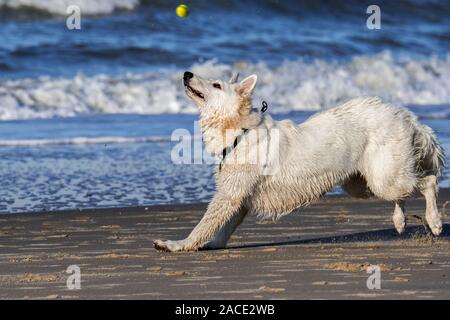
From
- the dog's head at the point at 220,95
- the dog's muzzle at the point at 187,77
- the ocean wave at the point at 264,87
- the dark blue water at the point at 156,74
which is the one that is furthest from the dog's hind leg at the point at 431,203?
the ocean wave at the point at 264,87

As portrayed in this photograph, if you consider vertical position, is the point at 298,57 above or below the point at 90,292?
above

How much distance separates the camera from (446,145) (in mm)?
15250

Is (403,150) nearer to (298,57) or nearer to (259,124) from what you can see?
(259,124)

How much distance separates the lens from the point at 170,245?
8594 mm

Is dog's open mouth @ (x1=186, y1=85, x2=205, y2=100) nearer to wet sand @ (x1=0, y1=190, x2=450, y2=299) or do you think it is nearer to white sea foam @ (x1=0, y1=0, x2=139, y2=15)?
wet sand @ (x1=0, y1=190, x2=450, y2=299)

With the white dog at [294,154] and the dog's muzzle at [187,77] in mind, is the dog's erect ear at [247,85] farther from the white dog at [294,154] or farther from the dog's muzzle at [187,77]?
the dog's muzzle at [187,77]

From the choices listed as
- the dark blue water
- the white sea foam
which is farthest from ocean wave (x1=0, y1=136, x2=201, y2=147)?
the white sea foam

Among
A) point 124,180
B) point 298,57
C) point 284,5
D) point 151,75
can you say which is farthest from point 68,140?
point 284,5

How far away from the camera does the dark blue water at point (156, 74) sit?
42.3 ft

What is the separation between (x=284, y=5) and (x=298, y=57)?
504 cm

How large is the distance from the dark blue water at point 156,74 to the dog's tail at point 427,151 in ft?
10.2

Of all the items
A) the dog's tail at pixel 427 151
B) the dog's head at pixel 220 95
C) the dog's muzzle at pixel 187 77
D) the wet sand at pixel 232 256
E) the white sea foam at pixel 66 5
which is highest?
the white sea foam at pixel 66 5
